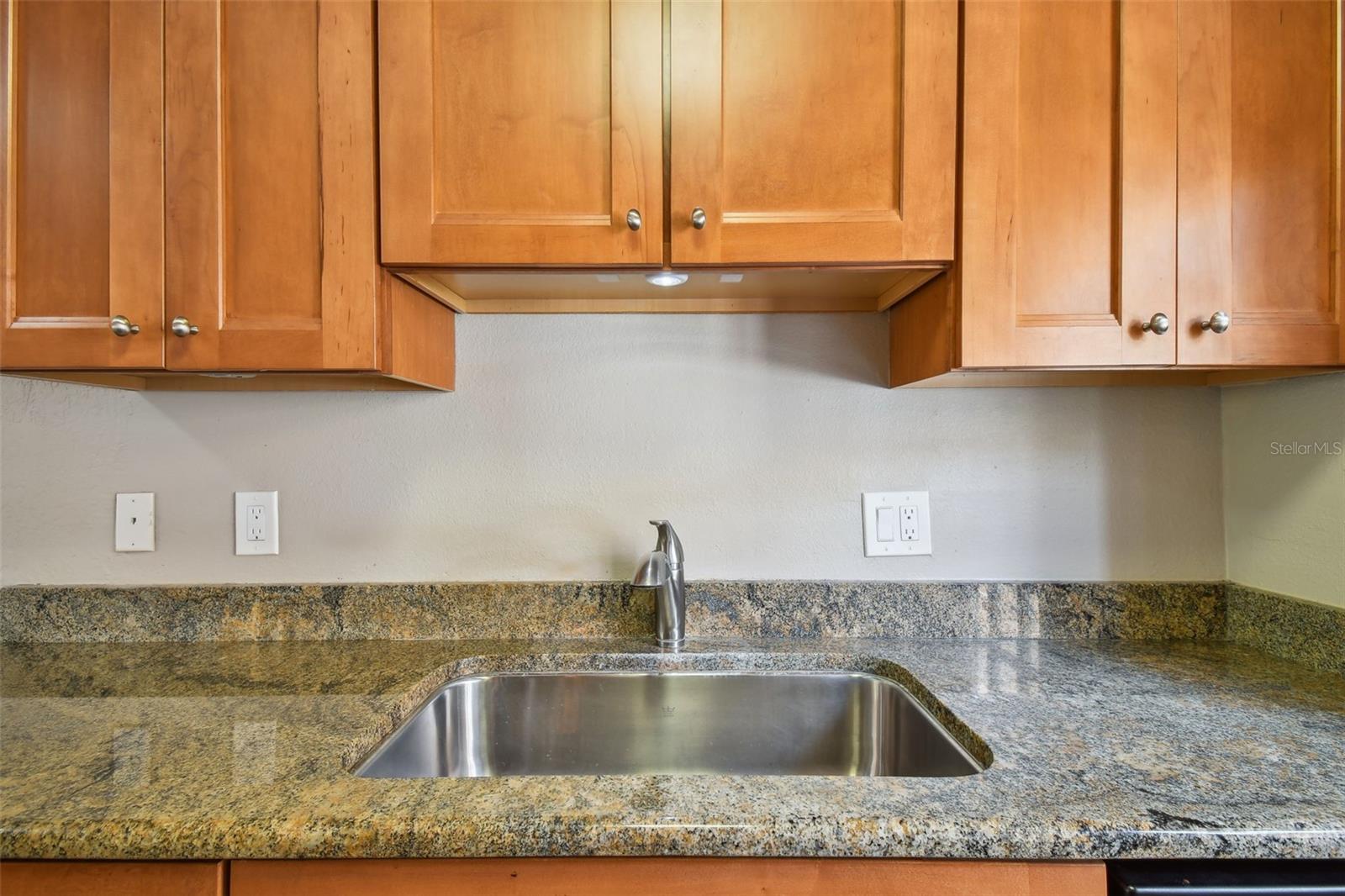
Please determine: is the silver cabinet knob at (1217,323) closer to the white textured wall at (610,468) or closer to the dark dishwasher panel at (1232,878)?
the white textured wall at (610,468)

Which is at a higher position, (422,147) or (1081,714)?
(422,147)

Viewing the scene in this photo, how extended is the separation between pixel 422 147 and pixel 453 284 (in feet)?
0.75

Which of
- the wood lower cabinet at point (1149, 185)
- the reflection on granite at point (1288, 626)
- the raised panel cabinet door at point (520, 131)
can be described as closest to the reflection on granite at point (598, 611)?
the reflection on granite at point (1288, 626)

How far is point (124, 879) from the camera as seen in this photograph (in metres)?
0.68

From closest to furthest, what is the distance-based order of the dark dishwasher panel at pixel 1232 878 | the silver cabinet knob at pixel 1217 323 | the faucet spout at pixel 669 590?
1. the dark dishwasher panel at pixel 1232 878
2. the silver cabinet knob at pixel 1217 323
3. the faucet spout at pixel 669 590

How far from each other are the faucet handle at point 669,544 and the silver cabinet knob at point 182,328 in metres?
0.76

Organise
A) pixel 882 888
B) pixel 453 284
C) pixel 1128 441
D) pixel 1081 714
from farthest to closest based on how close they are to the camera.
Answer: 1. pixel 1128 441
2. pixel 453 284
3. pixel 1081 714
4. pixel 882 888

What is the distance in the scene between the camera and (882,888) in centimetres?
67

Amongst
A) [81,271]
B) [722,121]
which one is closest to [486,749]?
[81,271]

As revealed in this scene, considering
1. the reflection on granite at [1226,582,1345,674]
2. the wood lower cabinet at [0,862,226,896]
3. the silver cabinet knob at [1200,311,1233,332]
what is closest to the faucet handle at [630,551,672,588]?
the wood lower cabinet at [0,862,226,896]

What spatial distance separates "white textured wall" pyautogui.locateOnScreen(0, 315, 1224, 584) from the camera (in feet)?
4.21

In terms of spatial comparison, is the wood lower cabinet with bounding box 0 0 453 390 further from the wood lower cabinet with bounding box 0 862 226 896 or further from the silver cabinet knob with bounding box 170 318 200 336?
the wood lower cabinet with bounding box 0 862 226 896

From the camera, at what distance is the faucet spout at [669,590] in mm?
1169

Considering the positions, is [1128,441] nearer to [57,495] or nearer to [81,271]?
[81,271]
